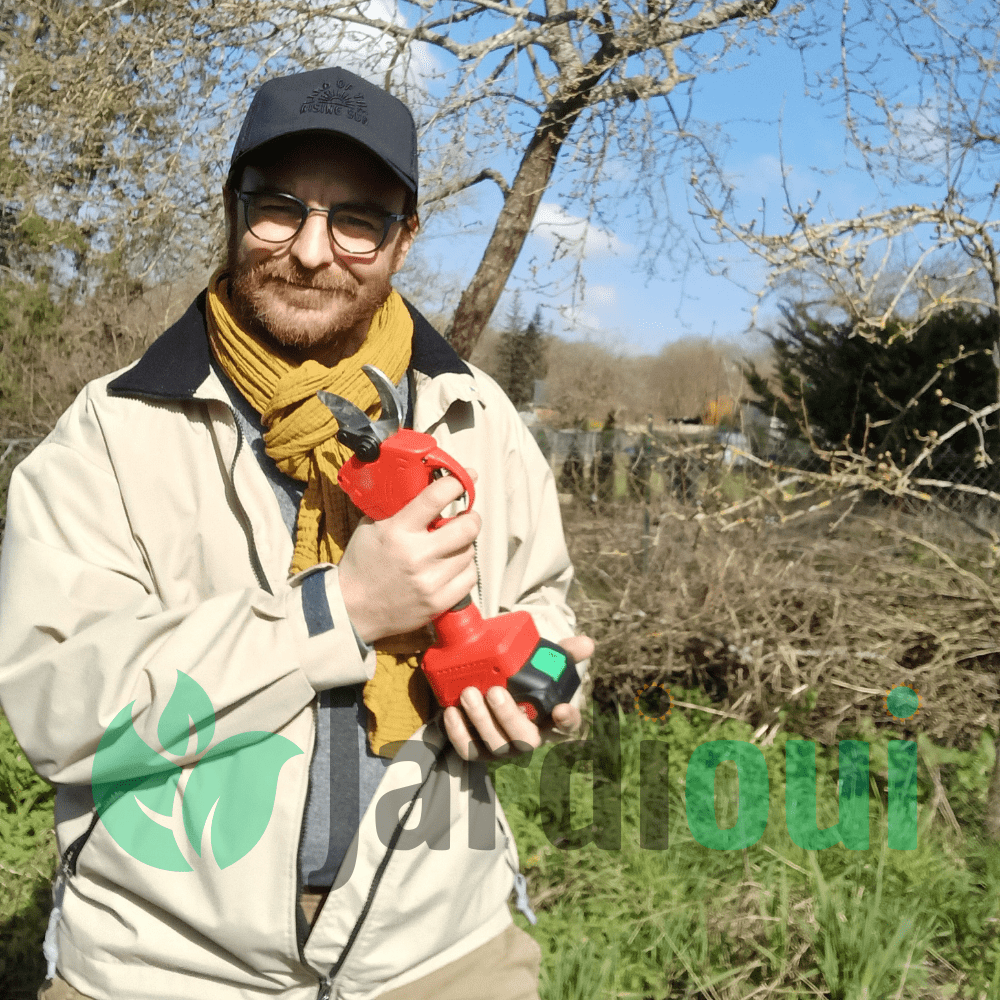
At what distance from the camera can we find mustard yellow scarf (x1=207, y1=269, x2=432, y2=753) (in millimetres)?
1471

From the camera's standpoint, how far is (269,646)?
4.28 ft

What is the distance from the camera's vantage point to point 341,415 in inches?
52.8

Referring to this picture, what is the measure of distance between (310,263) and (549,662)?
31.3 inches

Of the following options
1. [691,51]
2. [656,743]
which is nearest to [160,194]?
[691,51]

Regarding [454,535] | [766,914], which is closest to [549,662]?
[454,535]

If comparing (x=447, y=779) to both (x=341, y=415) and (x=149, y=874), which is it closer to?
(x=149, y=874)

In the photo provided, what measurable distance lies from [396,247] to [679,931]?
2.17 m

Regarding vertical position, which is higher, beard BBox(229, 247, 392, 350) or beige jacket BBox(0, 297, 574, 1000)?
beard BBox(229, 247, 392, 350)

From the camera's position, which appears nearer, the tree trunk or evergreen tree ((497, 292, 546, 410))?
the tree trunk

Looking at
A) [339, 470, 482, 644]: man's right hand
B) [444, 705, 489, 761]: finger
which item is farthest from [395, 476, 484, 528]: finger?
[444, 705, 489, 761]: finger

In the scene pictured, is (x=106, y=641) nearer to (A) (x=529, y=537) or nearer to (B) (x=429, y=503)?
(B) (x=429, y=503)

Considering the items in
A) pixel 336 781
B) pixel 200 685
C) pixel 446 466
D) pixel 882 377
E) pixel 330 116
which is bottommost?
pixel 336 781

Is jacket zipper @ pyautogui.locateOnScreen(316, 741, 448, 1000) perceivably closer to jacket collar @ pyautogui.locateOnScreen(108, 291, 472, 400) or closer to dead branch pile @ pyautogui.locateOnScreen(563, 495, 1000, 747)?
jacket collar @ pyautogui.locateOnScreen(108, 291, 472, 400)

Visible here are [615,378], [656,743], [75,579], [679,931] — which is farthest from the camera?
[615,378]
